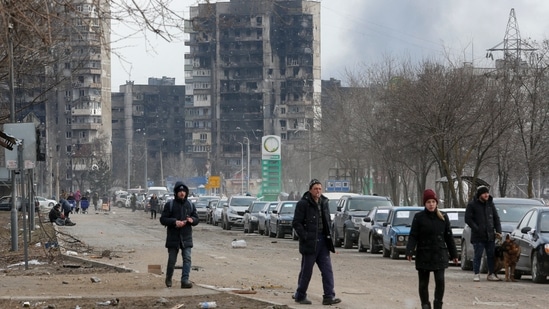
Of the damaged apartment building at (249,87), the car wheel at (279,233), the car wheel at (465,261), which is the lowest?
the car wheel at (279,233)

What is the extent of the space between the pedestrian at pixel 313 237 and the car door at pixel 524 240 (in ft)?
23.4

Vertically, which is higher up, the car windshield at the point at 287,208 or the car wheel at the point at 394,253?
the car windshield at the point at 287,208

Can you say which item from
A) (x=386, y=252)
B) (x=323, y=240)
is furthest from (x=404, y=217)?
(x=323, y=240)

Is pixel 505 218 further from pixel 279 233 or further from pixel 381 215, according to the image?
pixel 279 233

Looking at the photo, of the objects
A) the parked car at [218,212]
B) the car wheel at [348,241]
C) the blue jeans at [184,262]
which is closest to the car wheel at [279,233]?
the car wheel at [348,241]

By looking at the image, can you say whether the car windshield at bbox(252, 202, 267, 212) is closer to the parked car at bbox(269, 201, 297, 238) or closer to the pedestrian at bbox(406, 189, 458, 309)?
the parked car at bbox(269, 201, 297, 238)

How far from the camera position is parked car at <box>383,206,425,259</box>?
34.0 m

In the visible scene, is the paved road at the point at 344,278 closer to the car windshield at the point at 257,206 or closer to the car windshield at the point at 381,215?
the car windshield at the point at 381,215

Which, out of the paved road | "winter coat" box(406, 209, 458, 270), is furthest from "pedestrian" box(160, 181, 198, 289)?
"winter coat" box(406, 209, 458, 270)

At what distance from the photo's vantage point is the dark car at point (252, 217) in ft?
191

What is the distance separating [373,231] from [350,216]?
5.14 m

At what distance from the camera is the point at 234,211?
64.3m

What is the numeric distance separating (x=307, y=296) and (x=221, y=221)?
165 feet

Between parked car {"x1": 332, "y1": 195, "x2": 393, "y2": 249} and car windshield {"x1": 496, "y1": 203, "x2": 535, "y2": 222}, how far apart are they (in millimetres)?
12149
